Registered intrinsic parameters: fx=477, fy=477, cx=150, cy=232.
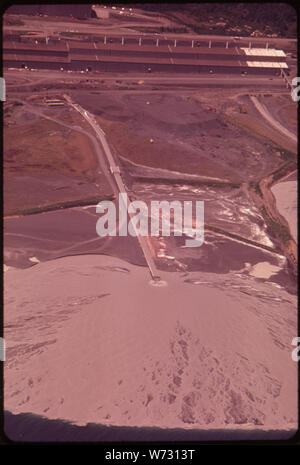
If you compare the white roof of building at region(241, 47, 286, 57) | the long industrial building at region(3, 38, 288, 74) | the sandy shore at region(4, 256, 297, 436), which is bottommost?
the sandy shore at region(4, 256, 297, 436)

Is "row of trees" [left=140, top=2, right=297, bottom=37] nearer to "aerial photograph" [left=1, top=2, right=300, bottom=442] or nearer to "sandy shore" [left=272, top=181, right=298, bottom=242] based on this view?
"aerial photograph" [left=1, top=2, right=300, bottom=442]

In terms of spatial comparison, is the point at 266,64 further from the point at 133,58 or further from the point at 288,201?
the point at 288,201

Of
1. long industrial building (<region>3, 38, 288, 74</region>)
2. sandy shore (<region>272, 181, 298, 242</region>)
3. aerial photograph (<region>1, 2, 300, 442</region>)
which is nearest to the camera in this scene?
aerial photograph (<region>1, 2, 300, 442</region>)

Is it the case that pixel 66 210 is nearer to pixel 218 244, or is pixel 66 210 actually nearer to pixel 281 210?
pixel 218 244

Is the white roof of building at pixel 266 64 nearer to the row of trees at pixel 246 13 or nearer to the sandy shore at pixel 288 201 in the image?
the row of trees at pixel 246 13

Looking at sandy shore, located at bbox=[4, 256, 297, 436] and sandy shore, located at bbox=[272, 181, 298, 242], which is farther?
sandy shore, located at bbox=[272, 181, 298, 242]

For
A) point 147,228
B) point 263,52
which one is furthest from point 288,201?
point 263,52

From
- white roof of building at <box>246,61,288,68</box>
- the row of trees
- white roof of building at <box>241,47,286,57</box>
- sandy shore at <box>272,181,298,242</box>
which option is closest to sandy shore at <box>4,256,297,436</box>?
sandy shore at <box>272,181,298,242</box>

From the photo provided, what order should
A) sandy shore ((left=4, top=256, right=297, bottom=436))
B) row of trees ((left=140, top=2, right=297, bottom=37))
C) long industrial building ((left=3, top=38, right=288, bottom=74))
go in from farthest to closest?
row of trees ((left=140, top=2, right=297, bottom=37)) → long industrial building ((left=3, top=38, right=288, bottom=74)) → sandy shore ((left=4, top=256, right=297, bottom=436))
